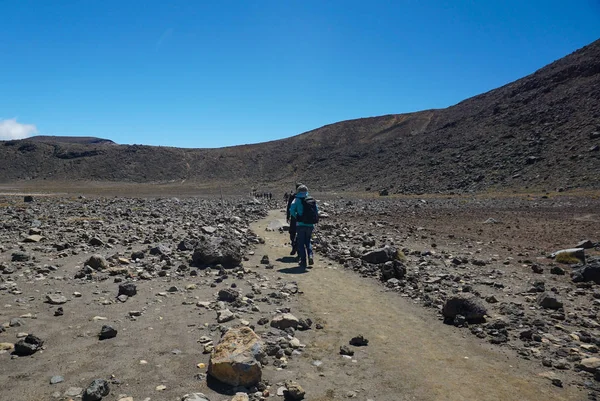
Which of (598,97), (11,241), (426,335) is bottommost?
(426,335)

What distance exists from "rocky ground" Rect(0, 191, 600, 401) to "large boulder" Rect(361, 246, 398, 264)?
0.15 feet

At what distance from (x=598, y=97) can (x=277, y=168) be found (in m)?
65.7

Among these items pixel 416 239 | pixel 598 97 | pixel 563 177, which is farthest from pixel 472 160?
pixel 416 239

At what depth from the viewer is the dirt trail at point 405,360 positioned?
4.64 m

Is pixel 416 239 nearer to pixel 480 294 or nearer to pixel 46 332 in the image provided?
pixel 480 294

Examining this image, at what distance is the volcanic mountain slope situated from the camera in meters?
50.6

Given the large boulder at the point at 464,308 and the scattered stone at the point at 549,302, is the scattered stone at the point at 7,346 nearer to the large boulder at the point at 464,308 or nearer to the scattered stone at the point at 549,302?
the large boulder at the point at 464,308

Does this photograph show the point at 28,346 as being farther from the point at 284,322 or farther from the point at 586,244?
the point at 586,244

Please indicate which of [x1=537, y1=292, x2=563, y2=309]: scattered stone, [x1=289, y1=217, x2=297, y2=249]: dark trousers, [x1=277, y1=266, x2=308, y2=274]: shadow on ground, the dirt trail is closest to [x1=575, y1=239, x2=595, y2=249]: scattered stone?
[x1=537, y1=292, x2=563, y2=309]: scattered stone

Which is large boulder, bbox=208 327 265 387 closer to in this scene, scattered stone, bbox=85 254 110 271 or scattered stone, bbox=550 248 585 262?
scattered stone, bbox=85 254 110 271

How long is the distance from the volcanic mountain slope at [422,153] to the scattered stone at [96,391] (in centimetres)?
4579

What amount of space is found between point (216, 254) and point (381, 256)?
4527 mm

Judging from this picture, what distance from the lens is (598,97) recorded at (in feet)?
186

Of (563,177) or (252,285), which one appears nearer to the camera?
(252,285)
